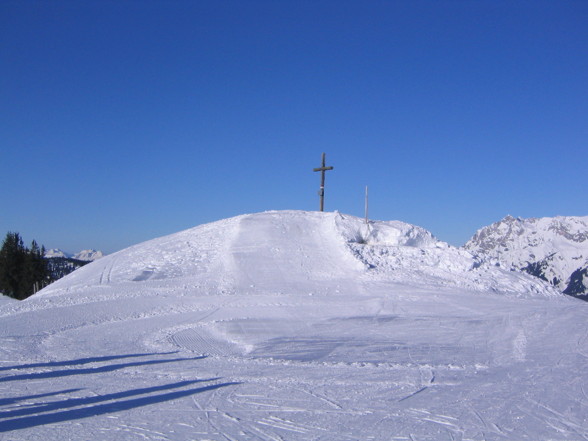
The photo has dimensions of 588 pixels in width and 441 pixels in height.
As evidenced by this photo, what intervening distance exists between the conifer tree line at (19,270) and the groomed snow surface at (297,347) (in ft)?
82.2

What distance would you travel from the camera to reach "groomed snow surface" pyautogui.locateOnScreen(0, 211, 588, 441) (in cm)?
595

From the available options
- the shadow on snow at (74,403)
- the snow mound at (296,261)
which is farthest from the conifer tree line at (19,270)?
the shadow on snow at (74,403)

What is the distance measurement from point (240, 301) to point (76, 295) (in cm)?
584

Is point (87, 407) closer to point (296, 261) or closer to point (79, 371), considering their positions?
point (79, 371)

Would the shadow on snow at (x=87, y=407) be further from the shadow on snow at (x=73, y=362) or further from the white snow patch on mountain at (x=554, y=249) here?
the white snow patch on mountain at (x=554, y=249)

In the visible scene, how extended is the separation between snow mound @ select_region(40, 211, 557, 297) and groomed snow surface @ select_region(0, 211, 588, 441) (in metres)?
0.12

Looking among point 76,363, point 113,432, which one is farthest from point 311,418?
point 76,363

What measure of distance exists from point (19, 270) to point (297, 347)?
42.5 metres

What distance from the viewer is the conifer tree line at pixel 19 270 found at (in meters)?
44.7

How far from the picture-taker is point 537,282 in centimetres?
2152

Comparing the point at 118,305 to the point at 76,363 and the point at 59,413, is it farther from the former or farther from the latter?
the point at 59,413

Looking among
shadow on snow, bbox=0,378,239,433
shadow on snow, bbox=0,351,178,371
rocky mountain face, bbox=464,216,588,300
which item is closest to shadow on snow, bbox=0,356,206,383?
shadow on snow, bbox=0,351,178,371

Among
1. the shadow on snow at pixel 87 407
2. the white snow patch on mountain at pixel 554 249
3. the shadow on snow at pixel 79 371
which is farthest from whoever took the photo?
the white snow patch on mountain at pixel 554 249

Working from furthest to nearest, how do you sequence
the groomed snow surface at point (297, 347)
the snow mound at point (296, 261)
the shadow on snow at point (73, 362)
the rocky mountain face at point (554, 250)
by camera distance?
the rocky mountain face at point (554, 250), the snow mound at point (296, 261), the shadow on snow at point (73, 362), the groomed snow surface at point (297, 347)
